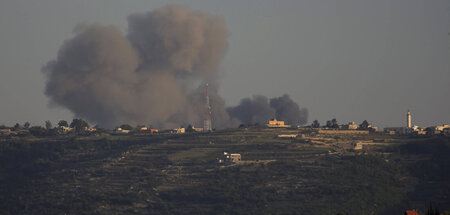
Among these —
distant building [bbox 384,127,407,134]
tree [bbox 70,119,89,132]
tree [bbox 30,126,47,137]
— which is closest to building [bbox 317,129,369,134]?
distant building [bbox 384,127,407,134]

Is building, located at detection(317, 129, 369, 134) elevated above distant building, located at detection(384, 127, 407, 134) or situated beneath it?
situated beneath

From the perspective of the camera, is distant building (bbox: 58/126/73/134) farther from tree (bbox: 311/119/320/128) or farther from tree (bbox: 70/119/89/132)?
tree (bbox: 311/119/320/128)

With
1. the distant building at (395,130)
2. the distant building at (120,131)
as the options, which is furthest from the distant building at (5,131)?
the distant building at (395,130)

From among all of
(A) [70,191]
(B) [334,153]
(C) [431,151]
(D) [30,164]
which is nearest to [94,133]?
(D) [30,164]

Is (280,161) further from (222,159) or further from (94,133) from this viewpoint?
(94,133)

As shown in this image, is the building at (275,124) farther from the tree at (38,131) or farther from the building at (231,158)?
the tree at (38,131)

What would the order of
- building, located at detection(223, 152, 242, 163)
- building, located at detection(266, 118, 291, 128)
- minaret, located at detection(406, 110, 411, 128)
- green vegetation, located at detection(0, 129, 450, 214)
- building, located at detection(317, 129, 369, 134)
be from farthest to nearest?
minaret, located at detection(406, 110, 411, 128) < building, located at detection(266, 118, 291, 128) < building, located at detection(317, 129, 369, 134) < building, located at detection(223, 152, 242, 163) < green vegetation, located at detection(0, 129, 450, 214)
